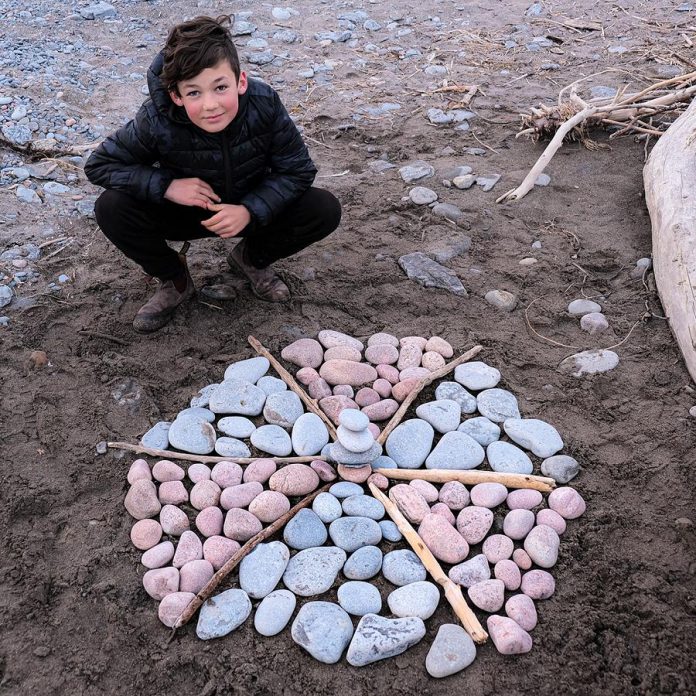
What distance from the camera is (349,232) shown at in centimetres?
Result: 371

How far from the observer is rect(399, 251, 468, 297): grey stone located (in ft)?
10.8

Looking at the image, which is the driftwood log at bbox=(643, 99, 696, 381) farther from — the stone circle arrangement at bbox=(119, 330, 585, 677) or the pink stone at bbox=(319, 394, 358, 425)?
the pink stone at bbox=(319, 394, 358, 425)

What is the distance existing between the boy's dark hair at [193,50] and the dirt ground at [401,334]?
3.49 ft

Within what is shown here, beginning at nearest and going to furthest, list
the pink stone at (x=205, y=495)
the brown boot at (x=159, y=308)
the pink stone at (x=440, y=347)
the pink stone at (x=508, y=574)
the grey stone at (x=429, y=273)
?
the pink stone at (x=508, y=574), the pink stone at (x=205, y=495), the pink stone at (x=440, y=347), the brown boot at (x=159, y=308), the grey stone at (x=429, y=273)

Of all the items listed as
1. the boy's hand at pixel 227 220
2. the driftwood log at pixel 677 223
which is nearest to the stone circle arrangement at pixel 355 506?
the boy's hand at pixel 227 220

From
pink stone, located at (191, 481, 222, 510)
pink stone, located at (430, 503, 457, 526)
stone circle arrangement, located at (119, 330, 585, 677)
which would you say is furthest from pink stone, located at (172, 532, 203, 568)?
pink stone, located at (430, 503, 457, 526)

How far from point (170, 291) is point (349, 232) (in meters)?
1.08

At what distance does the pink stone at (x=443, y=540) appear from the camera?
7.14 feet

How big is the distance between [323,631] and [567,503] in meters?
0.91

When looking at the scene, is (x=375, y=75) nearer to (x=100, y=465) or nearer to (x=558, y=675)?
(x=100, y=465)

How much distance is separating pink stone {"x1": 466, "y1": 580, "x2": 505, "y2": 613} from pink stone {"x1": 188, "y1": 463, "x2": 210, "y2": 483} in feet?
3.14

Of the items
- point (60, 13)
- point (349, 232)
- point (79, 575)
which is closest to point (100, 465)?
point (79, 575)

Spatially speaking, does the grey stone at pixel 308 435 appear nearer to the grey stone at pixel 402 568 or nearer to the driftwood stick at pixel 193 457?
the driftwood stick at pixel 193 457

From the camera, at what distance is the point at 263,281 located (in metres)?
3.18
